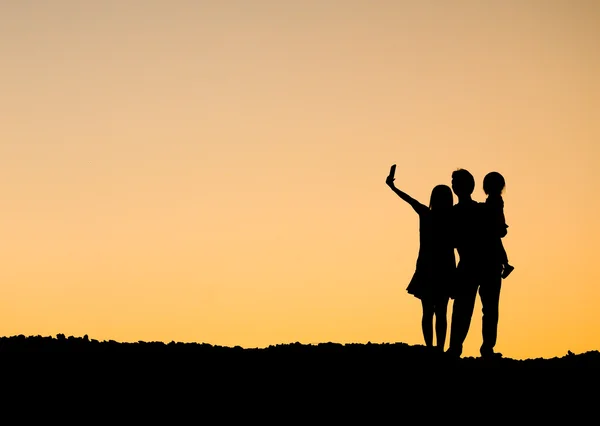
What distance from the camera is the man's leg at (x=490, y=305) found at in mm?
18234

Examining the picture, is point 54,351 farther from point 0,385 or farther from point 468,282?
point 468,282

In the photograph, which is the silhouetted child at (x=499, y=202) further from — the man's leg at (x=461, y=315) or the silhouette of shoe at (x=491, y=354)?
the silhouette of shoe at (x=491, y=354)

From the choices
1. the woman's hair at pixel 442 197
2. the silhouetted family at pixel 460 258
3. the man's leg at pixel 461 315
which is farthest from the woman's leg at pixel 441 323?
the woman's hair at pixel 442 197

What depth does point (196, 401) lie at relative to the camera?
14156 millimetres

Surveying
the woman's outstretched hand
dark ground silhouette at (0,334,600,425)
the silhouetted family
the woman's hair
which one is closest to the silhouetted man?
the silhouetted family

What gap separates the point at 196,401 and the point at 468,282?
5740 millimetres

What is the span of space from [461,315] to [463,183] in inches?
82.9

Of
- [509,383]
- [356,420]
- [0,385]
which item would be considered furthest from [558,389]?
[0,385]

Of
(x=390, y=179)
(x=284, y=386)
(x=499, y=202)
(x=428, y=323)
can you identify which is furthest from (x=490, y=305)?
(x=284, y=386)

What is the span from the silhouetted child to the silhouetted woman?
0.81 meters

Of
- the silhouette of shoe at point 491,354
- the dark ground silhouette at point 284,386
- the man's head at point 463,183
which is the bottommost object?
the dark ground silhouette at point 284,386

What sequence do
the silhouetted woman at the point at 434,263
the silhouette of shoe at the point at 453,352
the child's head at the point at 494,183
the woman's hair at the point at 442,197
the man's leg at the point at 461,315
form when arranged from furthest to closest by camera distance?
the child's head at the point at 494,183 → the man's leg at the point at 461,315 → the silhouette of shoe at the point at 453,352 → the silhouetted woman at the point at 434,263 → the woman's hair at the point at 442,197

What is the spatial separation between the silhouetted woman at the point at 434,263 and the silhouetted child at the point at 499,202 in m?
0.81

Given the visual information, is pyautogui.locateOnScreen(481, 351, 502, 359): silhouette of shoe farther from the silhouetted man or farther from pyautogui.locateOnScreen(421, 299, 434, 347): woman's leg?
pyautogui.locateOnScreen(421, 299, 434, 347): woman's leg
